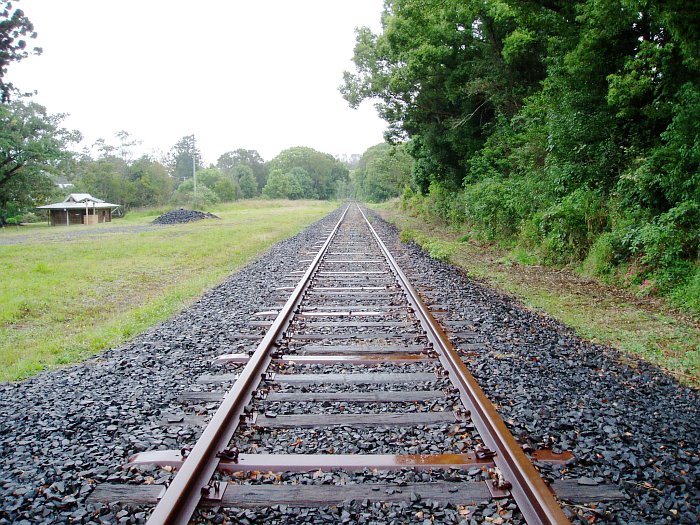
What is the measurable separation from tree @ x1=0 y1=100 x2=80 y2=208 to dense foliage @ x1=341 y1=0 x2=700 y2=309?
34.6 meters

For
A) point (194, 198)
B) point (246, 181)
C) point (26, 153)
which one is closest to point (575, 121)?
point (26, 153)

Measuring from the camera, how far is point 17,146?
132 ft

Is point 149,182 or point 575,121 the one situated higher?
point 149,182

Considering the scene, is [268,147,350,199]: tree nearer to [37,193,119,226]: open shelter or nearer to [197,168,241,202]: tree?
[197,168,241,202]: tree

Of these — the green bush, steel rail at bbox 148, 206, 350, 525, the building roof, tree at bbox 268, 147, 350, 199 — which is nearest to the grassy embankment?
the green bush

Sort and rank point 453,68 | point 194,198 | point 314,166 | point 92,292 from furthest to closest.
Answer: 1. point 314,166
2. point 194,198
3. point 453,68
4. point 92,292

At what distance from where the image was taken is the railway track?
2551mm

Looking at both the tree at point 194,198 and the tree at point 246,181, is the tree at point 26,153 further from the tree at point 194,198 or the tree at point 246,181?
the tree at point 246,181

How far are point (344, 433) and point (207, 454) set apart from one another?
35.5 inches

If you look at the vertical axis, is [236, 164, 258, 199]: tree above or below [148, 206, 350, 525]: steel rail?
above

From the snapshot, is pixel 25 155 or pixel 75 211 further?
pixel 75 211

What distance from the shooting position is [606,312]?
22.6 ft

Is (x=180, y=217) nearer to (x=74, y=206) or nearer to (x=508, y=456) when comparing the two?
(x=74, y=206)

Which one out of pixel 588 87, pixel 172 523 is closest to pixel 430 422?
pixel 172 523
